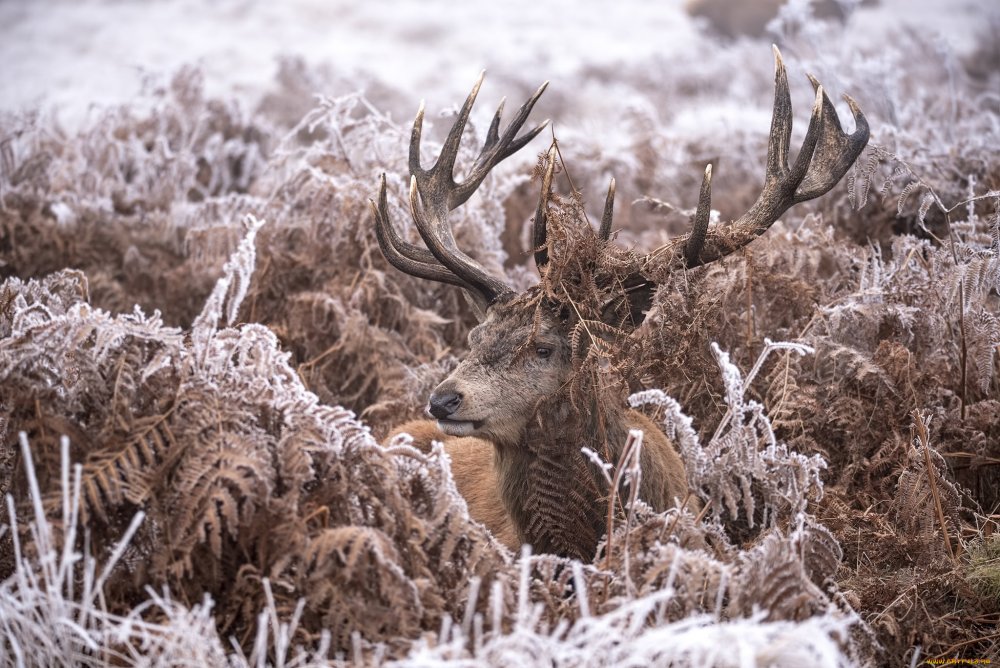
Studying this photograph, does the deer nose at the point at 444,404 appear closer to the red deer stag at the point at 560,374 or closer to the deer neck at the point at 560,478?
the red deer stag at the point at 560,374

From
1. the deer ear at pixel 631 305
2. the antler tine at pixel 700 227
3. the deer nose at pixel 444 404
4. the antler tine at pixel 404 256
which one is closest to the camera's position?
the antler tine at pixel 700 227

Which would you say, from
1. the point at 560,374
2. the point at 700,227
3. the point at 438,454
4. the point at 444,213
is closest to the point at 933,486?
the point at 700,227

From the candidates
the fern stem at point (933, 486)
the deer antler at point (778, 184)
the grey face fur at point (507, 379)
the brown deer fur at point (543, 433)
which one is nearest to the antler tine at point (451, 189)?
the brown deer fur at point (543, 433)

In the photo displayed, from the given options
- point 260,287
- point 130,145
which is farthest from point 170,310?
point 130,145

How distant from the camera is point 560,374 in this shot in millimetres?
4078

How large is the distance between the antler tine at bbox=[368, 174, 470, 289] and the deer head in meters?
0.01

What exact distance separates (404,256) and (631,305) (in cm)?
117

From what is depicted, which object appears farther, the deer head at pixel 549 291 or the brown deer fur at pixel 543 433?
the deer head at pixel 549 291

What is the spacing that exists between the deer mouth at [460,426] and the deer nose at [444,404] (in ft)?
0.11

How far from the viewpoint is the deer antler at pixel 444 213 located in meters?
4.27

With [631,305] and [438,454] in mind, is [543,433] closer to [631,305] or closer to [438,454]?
[631,305]

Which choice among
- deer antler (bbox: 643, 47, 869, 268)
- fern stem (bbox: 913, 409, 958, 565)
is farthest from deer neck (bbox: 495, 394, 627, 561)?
fern stem (bbox: 913, 409, 958, 565)

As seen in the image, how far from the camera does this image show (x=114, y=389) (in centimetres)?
292

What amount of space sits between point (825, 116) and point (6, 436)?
142 inches
